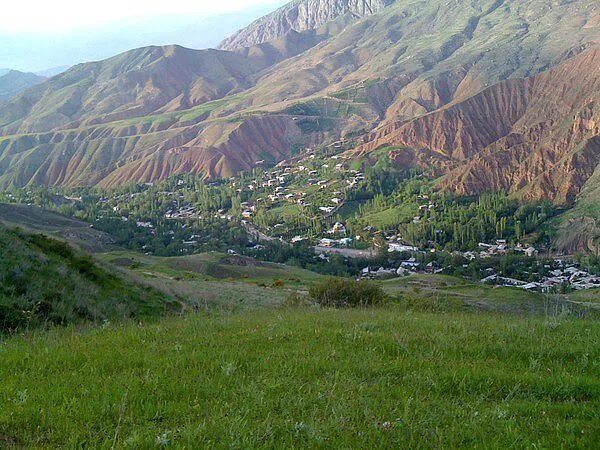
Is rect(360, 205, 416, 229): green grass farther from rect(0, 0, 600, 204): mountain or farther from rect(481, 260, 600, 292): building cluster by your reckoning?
rect(481, 260, 600, 292): building cluster

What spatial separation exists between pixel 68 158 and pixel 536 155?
446ft

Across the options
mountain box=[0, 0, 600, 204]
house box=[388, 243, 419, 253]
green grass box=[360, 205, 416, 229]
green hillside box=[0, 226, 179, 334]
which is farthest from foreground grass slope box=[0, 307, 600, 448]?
mountain box=[0, 0, 600, 204]

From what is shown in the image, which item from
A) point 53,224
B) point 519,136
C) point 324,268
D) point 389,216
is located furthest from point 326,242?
point 519,136

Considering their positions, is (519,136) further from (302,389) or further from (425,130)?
(302,389)

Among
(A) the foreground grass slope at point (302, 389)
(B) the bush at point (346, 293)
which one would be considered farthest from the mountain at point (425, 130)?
(A) the foreground grass slope at point (302, 389)

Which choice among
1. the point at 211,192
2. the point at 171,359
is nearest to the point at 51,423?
the point at 171,359

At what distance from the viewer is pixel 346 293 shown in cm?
2173

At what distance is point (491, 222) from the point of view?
8906 cm

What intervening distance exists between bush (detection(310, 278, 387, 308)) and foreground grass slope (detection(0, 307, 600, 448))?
475 inches

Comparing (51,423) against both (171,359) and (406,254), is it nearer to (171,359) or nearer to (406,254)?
(171,359)

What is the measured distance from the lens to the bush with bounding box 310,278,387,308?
20.9 metres

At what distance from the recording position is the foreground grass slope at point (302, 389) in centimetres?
472

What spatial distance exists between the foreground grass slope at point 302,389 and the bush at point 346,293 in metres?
12.1

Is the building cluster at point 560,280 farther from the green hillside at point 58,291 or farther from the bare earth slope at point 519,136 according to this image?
the green hillside at point 58,291
